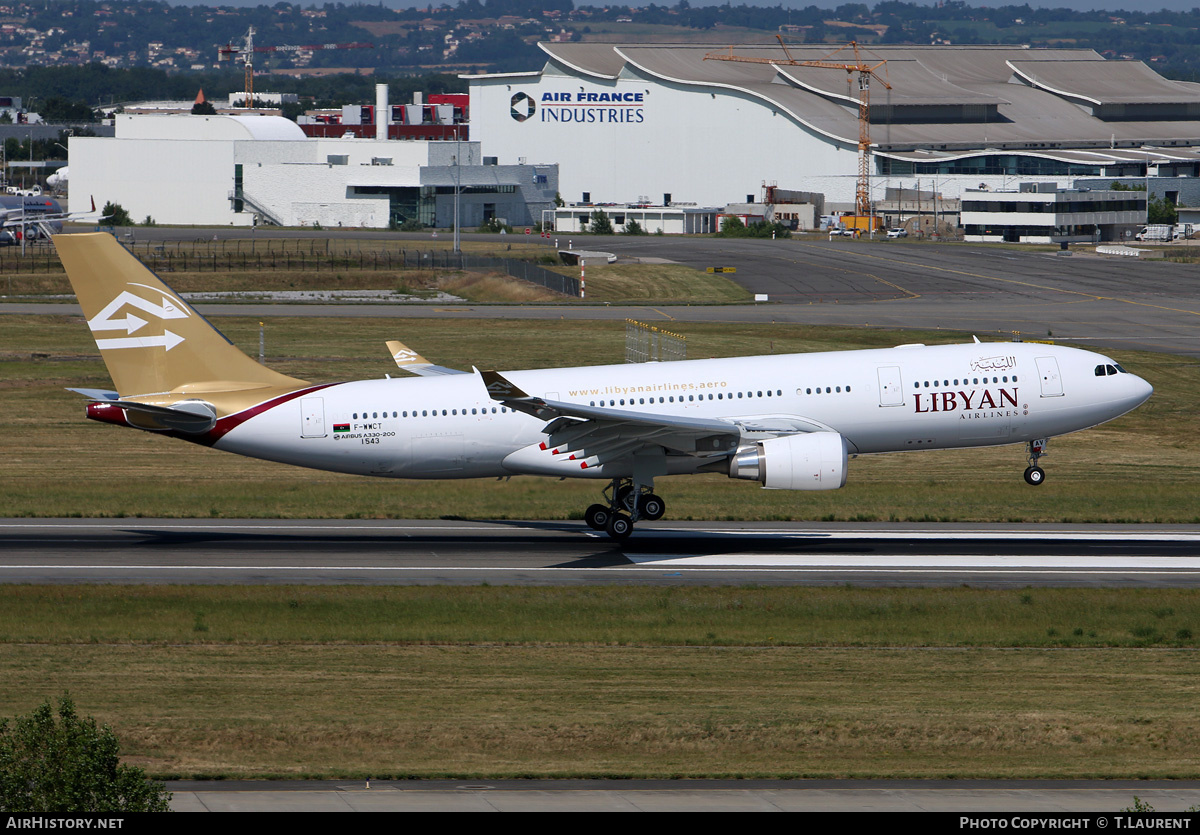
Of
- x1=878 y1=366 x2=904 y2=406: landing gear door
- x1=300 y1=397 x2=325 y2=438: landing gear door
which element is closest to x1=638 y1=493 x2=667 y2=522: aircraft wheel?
x1=878 y1=366 x2=904 y2=406: landing gear door

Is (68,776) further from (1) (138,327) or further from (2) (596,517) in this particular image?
(2) (596,517)

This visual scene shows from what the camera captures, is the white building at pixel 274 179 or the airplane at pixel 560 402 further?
the white building at pixel 274 179

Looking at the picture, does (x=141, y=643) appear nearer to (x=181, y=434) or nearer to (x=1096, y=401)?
(x=181, y=434)

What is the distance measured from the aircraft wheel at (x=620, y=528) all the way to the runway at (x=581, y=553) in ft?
1.15

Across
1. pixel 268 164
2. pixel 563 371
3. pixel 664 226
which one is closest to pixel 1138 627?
pixel 563 371

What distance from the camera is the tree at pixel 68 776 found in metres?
15.0

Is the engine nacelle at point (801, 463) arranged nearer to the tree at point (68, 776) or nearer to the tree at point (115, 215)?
the tree at point (68, 776)

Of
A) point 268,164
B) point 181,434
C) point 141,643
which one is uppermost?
point 268,164

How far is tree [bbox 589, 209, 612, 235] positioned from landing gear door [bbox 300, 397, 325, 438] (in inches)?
5772

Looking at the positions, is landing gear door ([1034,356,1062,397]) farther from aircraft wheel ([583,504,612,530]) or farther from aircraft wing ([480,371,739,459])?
aircraft wheel ([583,504,612,530])

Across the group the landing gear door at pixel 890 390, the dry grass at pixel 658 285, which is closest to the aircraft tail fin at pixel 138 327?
the landing gear door at pixel 890 390

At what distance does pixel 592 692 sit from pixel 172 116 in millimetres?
188012

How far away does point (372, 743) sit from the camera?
72.7 ft

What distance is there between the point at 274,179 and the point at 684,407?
159m
